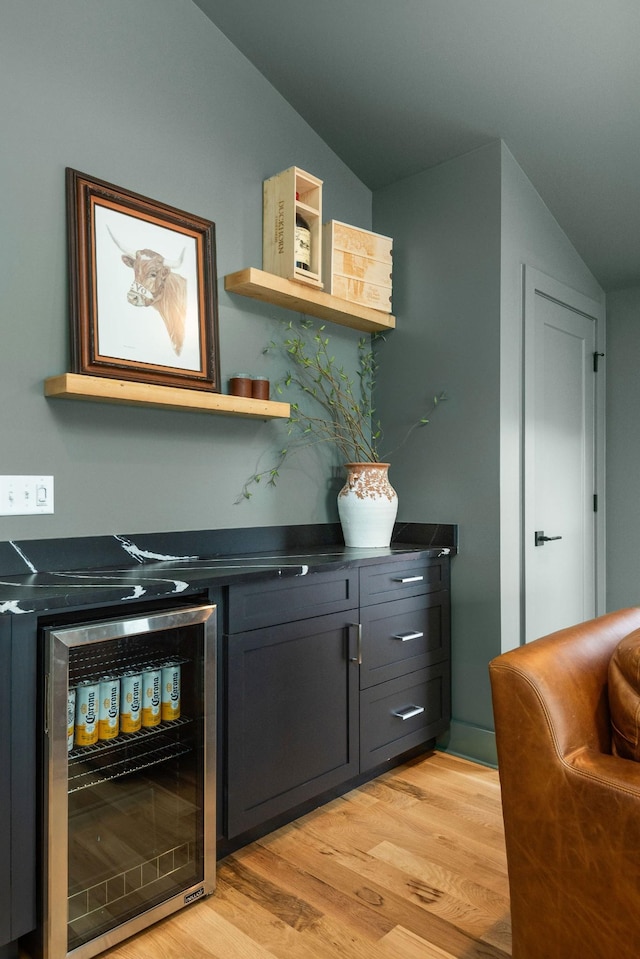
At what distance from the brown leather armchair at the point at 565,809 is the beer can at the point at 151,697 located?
950 millimetres

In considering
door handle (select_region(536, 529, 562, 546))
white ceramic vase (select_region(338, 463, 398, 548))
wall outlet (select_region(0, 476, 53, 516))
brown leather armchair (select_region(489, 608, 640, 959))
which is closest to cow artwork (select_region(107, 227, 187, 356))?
wall outlet (select_region(0, 476, 53, 516))

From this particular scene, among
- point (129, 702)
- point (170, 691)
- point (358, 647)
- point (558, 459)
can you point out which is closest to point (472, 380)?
point (558, 459)

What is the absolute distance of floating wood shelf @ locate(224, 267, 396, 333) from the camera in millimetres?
2561

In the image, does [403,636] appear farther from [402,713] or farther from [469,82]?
[469,82]

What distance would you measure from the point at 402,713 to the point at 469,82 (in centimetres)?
242

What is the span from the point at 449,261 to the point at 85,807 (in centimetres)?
250

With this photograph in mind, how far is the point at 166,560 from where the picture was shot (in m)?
2.38

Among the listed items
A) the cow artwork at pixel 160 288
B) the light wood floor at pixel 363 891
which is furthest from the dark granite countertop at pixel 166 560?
the light wood floor at pixel 363 891

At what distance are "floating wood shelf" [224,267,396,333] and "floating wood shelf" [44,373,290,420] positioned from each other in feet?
1.44

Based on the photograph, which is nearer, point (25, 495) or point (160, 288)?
point (25, 495)

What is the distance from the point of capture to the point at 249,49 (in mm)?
2668

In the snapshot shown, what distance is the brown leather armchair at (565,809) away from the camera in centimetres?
117

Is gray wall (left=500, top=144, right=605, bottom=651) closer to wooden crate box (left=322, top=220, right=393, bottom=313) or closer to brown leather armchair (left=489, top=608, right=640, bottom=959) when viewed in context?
wooden crate box (left=322, top=220, right=393, bottom=313)

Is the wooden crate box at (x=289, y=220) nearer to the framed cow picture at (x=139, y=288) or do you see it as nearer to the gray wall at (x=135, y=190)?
the gray wall at (x=135, y=190)
